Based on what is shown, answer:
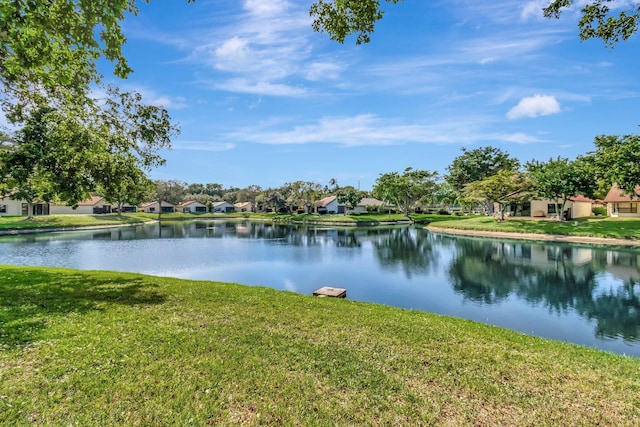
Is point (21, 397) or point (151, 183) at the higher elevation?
point (151, 183)

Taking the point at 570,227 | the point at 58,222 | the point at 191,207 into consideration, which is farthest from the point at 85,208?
the point at 570,227

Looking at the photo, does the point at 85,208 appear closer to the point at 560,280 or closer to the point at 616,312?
the point at 560,280

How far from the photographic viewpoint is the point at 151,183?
497 inches

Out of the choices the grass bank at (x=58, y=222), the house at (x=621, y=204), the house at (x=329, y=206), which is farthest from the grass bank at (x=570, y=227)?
the grass bank at (x=58, y=222)

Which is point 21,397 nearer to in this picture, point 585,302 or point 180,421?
point 180,421

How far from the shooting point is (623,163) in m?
29.2

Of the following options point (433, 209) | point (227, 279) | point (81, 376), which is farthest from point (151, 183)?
point (433, 209)

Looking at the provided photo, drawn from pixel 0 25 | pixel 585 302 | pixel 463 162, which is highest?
pixel 463 162

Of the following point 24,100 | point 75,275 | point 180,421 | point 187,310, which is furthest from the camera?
point 75,275

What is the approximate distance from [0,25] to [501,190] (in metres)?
45.7

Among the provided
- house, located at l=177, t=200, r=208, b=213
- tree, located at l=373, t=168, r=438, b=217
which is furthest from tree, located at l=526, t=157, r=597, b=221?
house, located at l=177, t=200, r=208, b=213

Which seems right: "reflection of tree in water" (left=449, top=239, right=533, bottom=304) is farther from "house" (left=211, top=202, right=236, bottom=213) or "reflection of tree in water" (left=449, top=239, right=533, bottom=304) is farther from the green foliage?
"house" (left=211, top=202, right=236, bottom=213)

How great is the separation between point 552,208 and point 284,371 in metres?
52.4

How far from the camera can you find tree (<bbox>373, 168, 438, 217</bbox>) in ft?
193
